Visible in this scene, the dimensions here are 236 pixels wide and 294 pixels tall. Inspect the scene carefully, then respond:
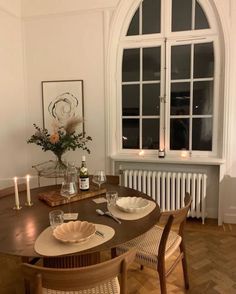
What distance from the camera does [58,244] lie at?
1.39 metres

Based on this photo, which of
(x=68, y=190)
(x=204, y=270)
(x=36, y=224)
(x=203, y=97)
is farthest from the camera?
(x=203, y=97)

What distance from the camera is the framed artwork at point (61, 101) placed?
3551 millimetres

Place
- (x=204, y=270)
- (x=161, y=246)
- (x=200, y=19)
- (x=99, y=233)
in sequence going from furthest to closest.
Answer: (x=200, y=19) < (x=204, y=270) < (x=161, y=246) < (x=99, y=233)

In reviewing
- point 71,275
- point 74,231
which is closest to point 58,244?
point 74,231

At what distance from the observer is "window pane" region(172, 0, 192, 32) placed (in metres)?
3.25

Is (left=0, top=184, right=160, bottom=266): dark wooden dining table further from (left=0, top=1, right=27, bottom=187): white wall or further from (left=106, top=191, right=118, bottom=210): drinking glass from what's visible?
(left=0, top=1, right=27, bottom=187): white wall

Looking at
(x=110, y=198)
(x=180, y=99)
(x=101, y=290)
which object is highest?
(x=180, y=99)

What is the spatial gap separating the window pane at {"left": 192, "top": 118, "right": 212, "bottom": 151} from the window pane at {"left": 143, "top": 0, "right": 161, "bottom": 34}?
4.11 ft

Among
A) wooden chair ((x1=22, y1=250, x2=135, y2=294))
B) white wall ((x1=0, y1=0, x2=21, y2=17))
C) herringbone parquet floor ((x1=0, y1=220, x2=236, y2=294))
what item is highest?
white wall ((x1=0, y1=0, x2=21, y2=17))

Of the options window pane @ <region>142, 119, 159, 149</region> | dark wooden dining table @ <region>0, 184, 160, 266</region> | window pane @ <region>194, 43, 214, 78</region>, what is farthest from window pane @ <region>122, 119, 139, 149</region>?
dark wooden dining table @ <region>0, 184, 160, 266</region>

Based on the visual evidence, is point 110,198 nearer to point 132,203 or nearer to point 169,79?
point 132,203

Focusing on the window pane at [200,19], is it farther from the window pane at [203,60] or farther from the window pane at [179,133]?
the window pane at [179,133]

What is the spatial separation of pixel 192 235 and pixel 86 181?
154 cm

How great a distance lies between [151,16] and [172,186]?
2.12m
